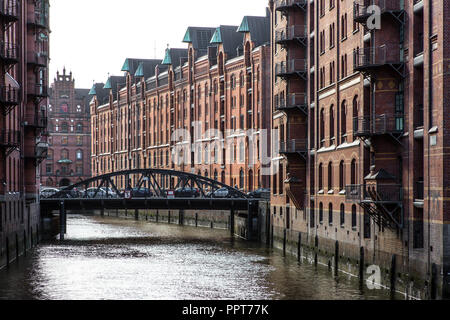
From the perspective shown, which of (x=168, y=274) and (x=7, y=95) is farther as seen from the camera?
(x=7, y=95)

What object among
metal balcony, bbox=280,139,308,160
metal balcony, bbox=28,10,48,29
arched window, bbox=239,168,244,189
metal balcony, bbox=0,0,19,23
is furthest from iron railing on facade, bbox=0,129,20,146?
arched window, bbox=239,168,244,189

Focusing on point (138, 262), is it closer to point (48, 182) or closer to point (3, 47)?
point (3, 47)

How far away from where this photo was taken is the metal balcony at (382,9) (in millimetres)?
38250

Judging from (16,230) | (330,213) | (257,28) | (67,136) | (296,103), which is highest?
(257,28)

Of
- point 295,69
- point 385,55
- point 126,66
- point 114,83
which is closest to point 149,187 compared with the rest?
point 295,69

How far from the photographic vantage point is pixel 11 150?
51.2m

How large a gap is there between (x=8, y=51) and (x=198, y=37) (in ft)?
199

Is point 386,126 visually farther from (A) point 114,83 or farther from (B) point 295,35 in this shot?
(A) point 114,83

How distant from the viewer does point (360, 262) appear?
42.7 m

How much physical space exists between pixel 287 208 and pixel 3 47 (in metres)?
A: 22.2

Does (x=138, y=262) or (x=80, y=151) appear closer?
(x=138, y=262)

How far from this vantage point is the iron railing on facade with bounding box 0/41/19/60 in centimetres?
4866

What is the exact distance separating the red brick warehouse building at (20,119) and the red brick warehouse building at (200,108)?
24.9 metres
